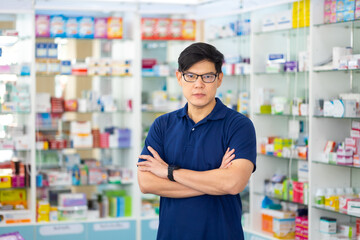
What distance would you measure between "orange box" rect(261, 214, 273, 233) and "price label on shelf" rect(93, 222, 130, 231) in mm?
1489

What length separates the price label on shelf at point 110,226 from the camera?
6137 mm

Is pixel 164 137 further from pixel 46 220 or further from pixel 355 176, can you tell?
pixel 46 220

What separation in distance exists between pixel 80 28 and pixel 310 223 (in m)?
3.16

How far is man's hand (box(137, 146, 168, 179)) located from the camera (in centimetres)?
289

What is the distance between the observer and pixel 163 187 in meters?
2.86

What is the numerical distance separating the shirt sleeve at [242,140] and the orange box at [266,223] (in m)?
2.99

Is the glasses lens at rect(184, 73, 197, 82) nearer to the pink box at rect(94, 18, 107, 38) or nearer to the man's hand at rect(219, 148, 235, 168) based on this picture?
the man's hand at rect(219, 148, 235, 168)

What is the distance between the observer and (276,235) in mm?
5473

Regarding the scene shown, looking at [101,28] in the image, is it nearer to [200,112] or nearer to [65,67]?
[65,67]

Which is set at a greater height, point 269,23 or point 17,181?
point 269,23

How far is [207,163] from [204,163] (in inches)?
0.6

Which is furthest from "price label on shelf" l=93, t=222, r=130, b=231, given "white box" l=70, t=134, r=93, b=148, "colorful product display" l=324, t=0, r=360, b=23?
"colorful product display" l=324, t=0, r=360, b=23

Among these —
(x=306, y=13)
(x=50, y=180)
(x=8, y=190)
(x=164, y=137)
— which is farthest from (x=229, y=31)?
(x=164, y=137)

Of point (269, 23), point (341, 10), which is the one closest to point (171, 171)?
point (341, 10)
